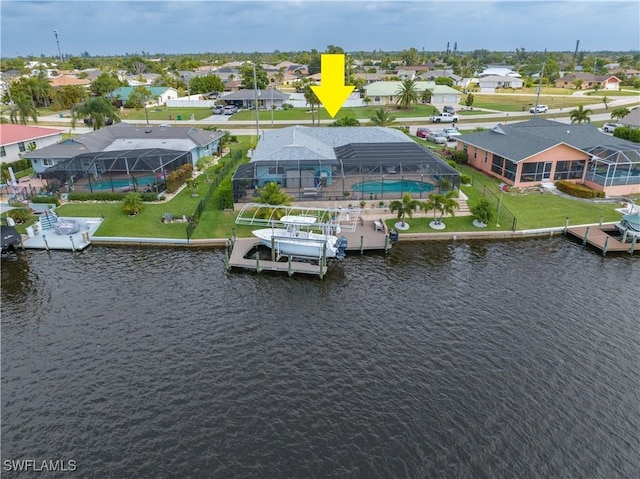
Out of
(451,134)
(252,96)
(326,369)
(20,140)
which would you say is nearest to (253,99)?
(252,96)

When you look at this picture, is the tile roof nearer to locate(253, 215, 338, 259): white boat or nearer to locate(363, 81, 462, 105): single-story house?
locate(253, 215, 338, 259): white boat

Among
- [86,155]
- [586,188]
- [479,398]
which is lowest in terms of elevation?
[479,398]

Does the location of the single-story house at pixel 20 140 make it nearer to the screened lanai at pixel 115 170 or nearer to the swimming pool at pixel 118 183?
the screened lanai at pixel 115 170

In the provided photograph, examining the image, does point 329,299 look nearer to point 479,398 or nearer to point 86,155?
point 479,398

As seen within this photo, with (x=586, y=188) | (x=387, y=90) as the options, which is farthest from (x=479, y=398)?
(x=387, y=90)

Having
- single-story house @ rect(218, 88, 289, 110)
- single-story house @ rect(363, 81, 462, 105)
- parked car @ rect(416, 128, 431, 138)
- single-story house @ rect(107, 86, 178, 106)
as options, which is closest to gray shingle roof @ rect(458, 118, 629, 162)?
parked car @ rect(416, 128, 431, 138)

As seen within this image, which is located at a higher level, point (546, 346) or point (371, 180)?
point (371, 180)
